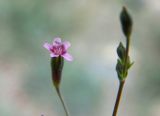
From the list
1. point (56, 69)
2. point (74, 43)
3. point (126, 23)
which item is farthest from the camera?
point (74, 43)

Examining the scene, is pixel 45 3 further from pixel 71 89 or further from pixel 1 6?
pixel 71 89

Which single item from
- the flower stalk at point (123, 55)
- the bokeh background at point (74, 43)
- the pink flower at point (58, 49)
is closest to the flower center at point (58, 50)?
the pink flower at point (58, 49)

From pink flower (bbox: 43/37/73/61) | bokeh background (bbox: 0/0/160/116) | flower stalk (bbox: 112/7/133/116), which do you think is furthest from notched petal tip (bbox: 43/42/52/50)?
bokeh background (bbox: 0/0/160/116)

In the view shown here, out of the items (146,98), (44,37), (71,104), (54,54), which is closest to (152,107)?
(146,98)

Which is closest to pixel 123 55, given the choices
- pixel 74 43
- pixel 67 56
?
pixel 67 56

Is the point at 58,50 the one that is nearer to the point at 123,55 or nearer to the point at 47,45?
the point at 47,45
